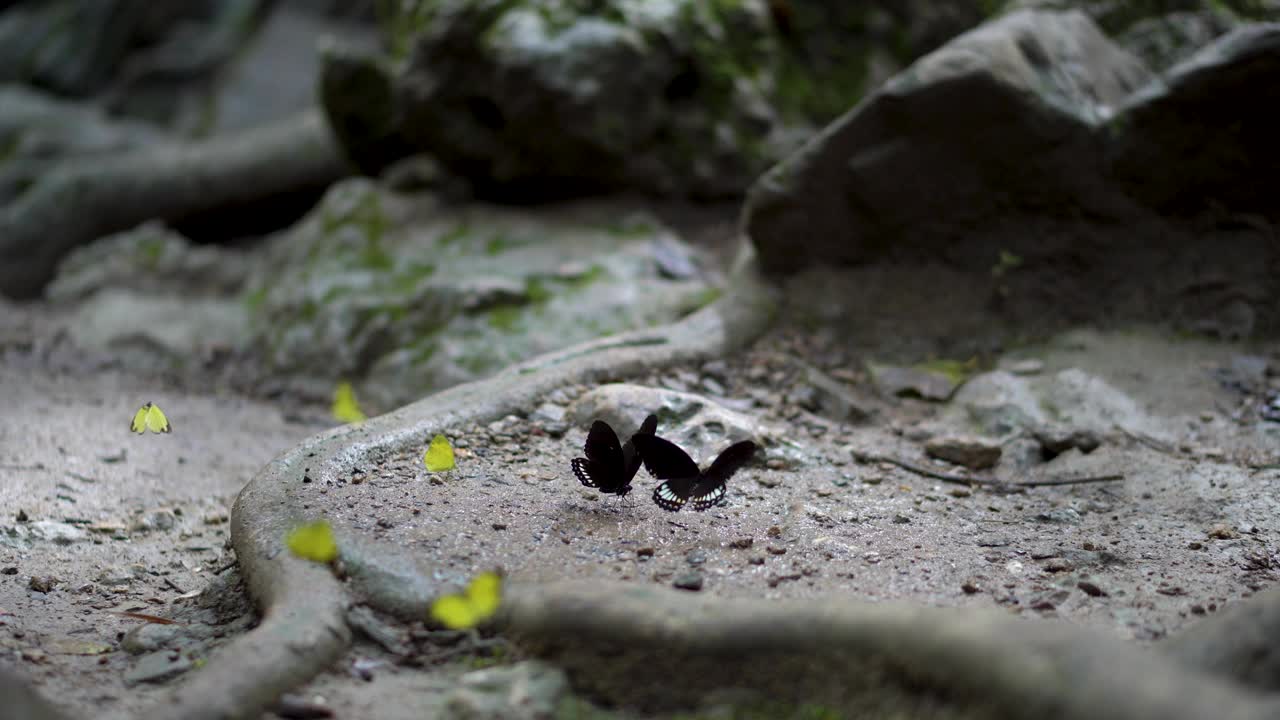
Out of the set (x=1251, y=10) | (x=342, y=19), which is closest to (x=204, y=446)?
(x=1251, y=10)

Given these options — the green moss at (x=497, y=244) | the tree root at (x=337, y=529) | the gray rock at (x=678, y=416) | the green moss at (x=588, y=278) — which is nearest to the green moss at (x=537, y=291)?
the green moss at (x=588, y=278)

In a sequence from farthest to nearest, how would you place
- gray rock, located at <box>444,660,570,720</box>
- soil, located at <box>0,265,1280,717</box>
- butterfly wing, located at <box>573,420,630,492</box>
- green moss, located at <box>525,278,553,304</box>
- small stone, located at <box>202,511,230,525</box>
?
green moss, located at <box>525,278,553,304</box> → small stone, located at <box>202,511,230,525</box> → butterfly wing, located at <box>573,420,630,492</box> → soil, located at <box>0,265,1280,717</box> → gray rock, located at <box>444,660,570,720</box>

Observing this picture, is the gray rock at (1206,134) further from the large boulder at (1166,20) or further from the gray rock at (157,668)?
the gray rock at (157,668)

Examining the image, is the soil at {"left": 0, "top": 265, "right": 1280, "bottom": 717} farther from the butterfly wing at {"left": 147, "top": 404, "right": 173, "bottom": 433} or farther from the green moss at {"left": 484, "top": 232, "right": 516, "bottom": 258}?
the green moss at {"left": 484, "top": 232, "right": 516, "bottom": 258}

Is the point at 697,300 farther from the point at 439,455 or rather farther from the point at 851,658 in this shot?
the point at 851,658

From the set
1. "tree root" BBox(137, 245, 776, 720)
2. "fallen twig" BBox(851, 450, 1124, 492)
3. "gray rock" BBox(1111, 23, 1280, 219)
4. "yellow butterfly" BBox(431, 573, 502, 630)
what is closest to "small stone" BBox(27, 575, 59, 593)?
"tree root" BBox(137, 245, 776, 720)
